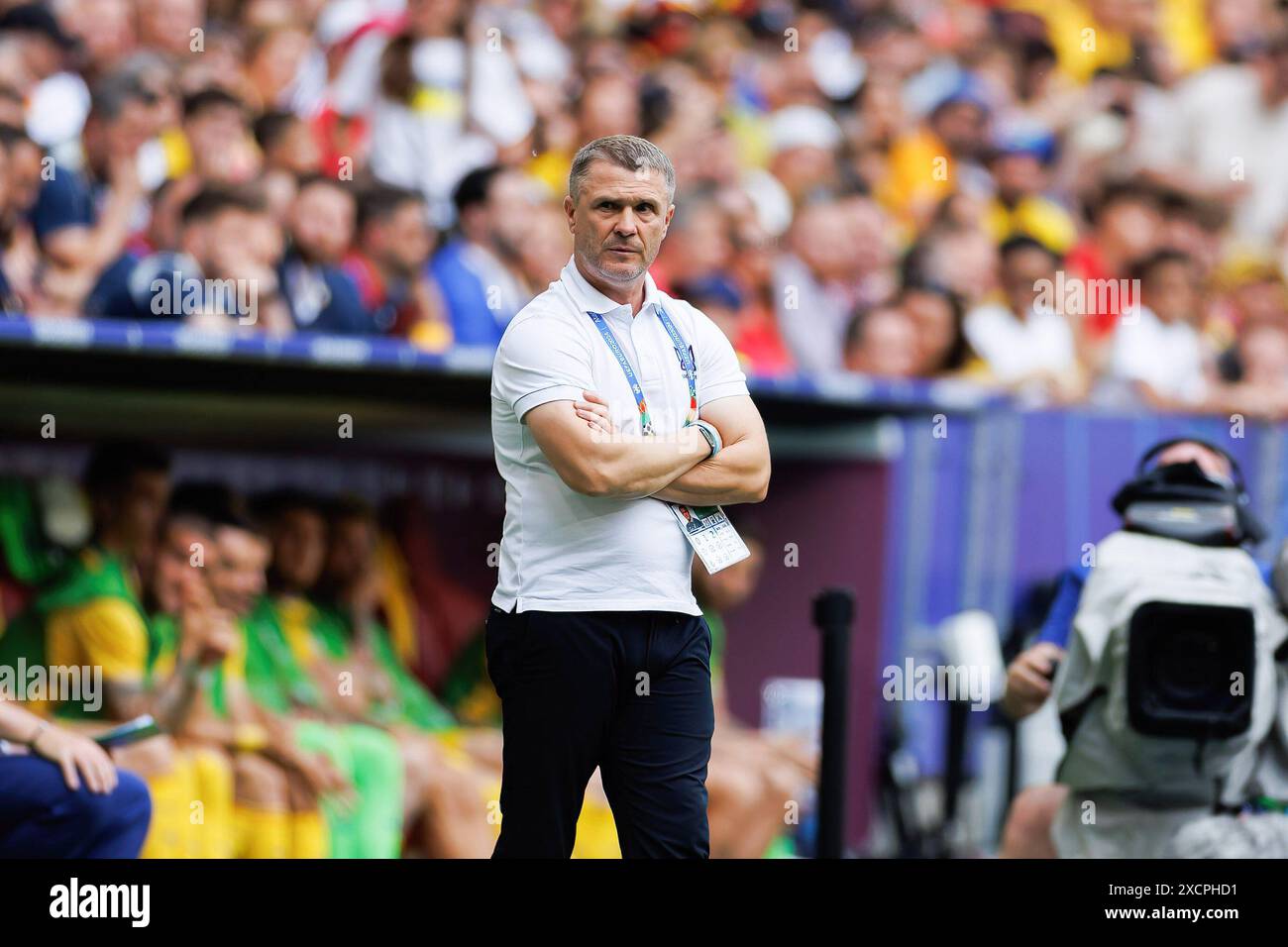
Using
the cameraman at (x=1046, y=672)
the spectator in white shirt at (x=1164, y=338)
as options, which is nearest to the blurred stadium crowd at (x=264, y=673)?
the cameraman at (x=1046, y=672)

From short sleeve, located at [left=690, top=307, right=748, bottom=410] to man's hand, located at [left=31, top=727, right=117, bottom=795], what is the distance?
1.80 metres

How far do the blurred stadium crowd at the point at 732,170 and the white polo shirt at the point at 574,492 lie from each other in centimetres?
257

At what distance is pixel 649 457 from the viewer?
3896 millimetres

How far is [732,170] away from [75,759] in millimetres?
5628

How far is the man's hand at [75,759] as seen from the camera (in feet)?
15.6

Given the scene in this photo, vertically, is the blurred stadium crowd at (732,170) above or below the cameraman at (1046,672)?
above

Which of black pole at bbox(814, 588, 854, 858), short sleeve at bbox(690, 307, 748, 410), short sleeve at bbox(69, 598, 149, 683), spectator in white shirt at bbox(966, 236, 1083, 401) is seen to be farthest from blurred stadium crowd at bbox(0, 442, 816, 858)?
spectator in white shirt at bbox(966, 236, 1083, 401)

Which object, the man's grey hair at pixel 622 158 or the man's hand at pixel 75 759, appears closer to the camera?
the man's grey hair at pixel 622 158

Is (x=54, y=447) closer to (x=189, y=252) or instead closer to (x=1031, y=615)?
(x=189, y=252)

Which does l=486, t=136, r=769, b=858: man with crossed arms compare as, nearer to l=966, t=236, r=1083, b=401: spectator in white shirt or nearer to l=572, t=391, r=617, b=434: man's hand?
l=572, t=391, r=617, b=434: man's hand

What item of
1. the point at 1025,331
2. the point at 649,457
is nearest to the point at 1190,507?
the point at 649,457

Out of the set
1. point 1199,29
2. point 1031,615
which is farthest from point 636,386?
point 1199,29

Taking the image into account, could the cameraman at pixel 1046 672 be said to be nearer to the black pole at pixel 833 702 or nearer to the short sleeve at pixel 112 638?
the black pole at pixel 833 702

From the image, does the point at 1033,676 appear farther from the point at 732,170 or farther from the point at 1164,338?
the point at 1164,338
